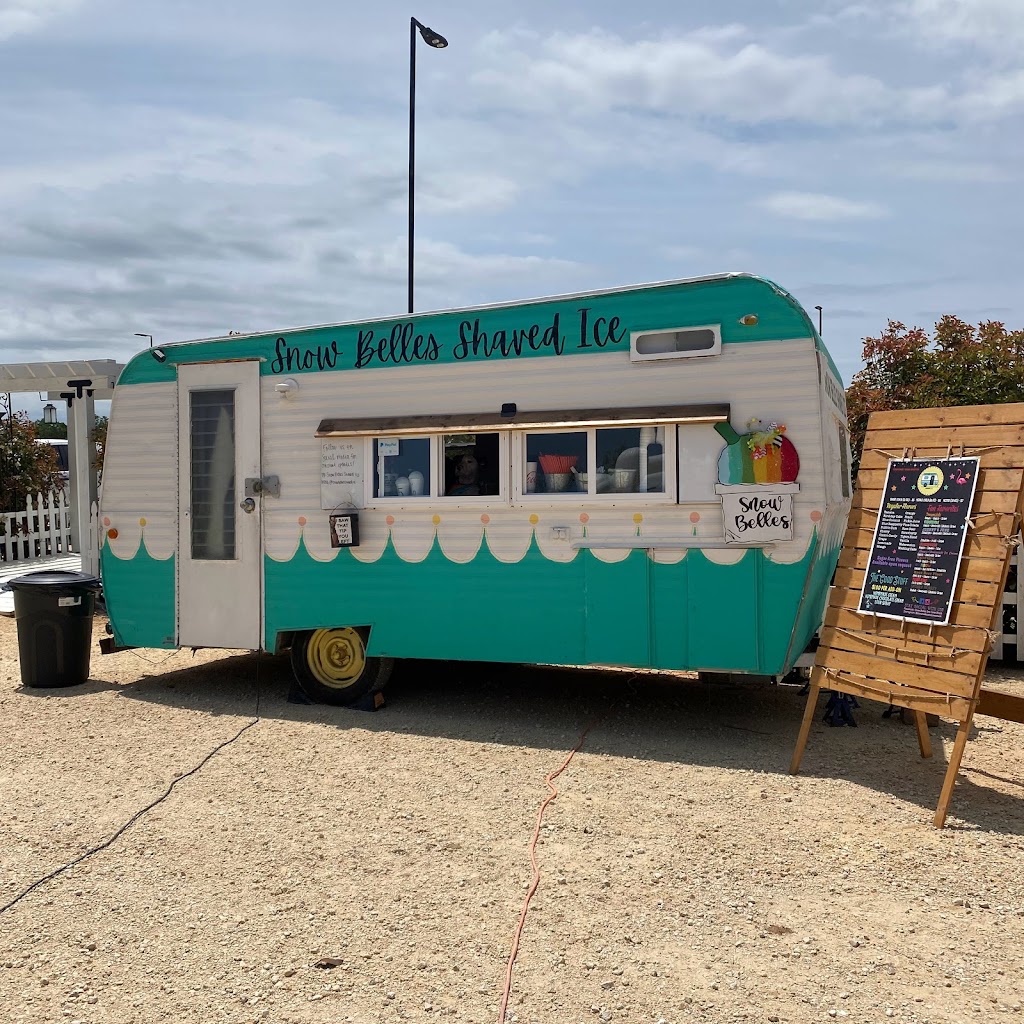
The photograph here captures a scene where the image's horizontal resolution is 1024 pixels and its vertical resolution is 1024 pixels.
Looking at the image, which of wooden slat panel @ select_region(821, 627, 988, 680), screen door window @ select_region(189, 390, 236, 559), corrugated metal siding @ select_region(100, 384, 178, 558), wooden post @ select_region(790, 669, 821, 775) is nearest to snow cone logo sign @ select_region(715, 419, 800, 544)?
wooden slat panel @ select_region(821, 627, 988, 680)

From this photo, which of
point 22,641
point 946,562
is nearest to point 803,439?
point 946,562

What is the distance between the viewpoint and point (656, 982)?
3.24m

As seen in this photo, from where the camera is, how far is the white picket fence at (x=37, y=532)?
49.0 ft

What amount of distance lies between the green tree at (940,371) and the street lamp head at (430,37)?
7.62 m

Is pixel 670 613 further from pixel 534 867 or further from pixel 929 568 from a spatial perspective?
pixel 534 867

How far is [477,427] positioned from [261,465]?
183cm

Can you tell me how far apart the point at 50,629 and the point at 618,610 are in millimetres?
4704

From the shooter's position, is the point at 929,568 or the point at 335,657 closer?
the point at 929,568

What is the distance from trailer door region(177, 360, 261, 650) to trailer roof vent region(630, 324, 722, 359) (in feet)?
9.80

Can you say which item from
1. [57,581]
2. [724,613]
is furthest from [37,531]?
[724,613]

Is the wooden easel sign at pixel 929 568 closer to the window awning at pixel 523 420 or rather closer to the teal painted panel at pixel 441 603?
the window awning at pixel 523 420

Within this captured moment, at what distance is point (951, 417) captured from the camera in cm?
543

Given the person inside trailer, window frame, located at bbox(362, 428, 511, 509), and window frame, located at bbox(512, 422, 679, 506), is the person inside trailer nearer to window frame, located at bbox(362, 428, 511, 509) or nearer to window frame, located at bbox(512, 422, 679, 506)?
window frame, located at bbox(362, 428, 511, 509)

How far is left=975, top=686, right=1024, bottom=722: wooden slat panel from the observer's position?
521 cm
